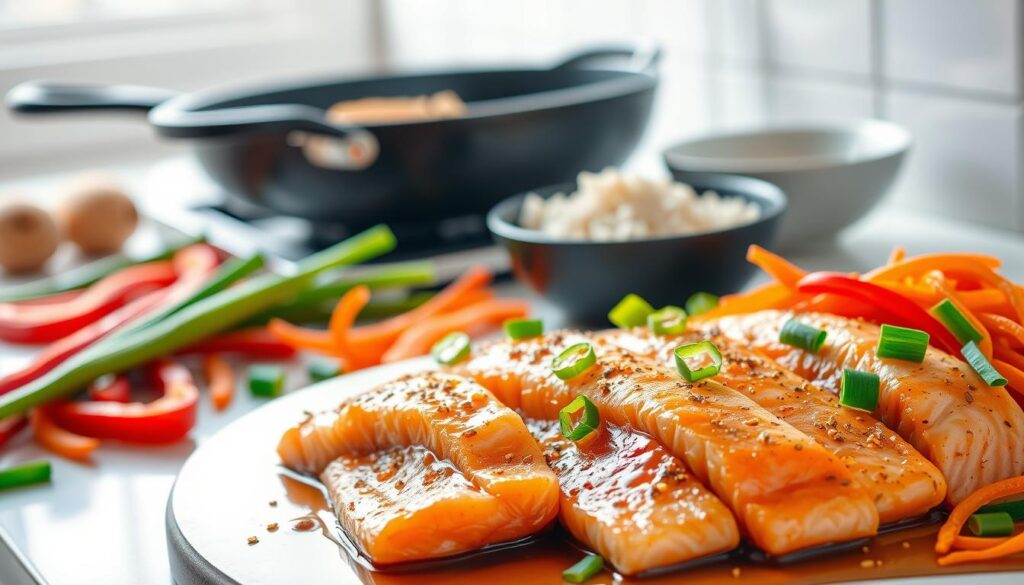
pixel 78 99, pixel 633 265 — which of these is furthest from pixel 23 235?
pixel 633 265

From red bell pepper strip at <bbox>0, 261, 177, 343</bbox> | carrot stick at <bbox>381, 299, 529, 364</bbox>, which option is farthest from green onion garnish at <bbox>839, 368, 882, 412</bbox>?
red bell pepper strip at <bbox>0, 261, 177, 343</bbox>

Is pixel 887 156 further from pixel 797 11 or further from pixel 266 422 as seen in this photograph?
pixel 266 422

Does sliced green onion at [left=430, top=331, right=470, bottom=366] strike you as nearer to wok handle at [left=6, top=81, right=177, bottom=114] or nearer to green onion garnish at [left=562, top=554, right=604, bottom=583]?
green onion garnish at [left=562, top=554, right=604, bottom=583]

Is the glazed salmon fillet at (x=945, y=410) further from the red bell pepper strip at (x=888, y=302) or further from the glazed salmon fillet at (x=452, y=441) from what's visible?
the glazed salmon fillet at (x=452, y=441)

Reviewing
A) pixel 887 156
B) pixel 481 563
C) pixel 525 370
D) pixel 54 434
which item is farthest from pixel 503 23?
pixel 481 563

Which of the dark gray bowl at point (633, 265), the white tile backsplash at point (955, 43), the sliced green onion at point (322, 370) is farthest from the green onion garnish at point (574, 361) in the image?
the white tile backsplash at point (955, 43)

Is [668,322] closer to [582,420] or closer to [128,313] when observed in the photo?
[582,420]
